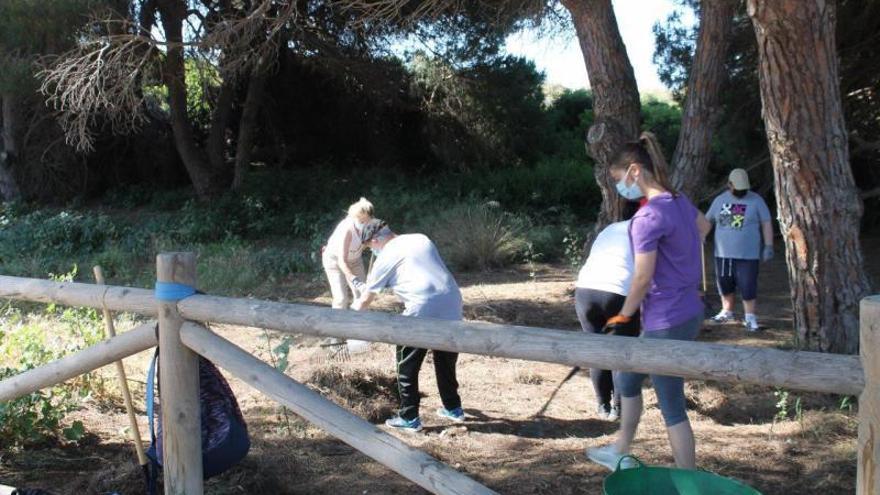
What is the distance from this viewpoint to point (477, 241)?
1213 centimetres

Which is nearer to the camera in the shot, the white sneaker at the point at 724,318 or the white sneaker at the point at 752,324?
the white sneaker at the point at 752,324

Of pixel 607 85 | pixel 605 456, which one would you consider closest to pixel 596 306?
pixel 605 456

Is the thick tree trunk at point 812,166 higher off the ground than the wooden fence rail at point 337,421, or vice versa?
the thick tree trunk at point 812,166

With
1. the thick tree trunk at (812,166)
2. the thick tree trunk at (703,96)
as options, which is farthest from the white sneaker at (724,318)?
the thick tree trunk at (812,166)

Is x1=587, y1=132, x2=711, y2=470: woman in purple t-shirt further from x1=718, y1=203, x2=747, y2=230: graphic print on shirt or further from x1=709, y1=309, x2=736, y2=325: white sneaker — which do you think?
x1=709, y1=309, x2=736, y2=325: white sneaker

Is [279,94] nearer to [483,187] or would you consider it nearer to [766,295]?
[483,187]

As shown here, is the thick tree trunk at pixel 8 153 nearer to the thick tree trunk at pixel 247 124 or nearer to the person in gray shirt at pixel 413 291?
the thick tree trunk at pixel 247 124

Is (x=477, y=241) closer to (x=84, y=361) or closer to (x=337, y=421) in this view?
(x=84, y=361)

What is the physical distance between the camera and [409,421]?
5574mm

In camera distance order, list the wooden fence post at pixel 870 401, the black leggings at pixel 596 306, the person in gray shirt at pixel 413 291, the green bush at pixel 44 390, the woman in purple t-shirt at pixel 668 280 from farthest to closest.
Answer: the person in gray shirt at pixel 413 291 → the black leggings at pixel 596 306 → the green bush at pixel 44 390 → the woman in purple t-shirt at pixel 668 280 → the wooden fence post at pixel 870 401

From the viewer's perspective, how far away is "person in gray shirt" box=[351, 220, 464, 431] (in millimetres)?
5285

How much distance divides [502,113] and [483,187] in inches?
65.4

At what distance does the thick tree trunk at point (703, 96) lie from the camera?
8844 millimetres

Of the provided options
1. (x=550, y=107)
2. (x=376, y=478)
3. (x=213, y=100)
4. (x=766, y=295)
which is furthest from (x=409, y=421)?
(x=550, y=107)
